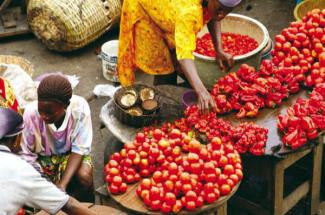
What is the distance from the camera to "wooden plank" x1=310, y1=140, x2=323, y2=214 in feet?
15.6

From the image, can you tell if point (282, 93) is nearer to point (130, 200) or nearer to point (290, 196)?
point (290, 196)

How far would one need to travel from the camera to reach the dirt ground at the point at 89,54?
6.86 m

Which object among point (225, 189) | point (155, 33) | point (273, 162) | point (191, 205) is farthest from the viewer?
point (155, 33)

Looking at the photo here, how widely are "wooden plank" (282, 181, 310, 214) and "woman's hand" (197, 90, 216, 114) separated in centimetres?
105

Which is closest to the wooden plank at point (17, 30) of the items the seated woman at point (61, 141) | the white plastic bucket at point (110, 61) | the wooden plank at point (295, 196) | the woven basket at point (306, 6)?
the white plastic bucket at point (110, 61)

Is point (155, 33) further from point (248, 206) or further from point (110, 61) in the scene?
point (110, 61)

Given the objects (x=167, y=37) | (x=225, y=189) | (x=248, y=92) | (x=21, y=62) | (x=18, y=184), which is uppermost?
(x=18, y=184)

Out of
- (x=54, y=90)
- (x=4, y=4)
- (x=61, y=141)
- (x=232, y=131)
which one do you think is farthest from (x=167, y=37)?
(x=4, y=4)

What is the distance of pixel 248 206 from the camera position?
473cm

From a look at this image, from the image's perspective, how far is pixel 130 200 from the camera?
3.67 metres

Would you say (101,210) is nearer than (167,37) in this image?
Yes

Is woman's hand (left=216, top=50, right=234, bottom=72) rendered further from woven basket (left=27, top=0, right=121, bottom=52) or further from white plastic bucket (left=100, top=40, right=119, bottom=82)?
woven basket (left=27, top=0, right=121, bottom=52)

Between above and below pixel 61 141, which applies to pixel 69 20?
below

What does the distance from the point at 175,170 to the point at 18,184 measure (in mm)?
1086
